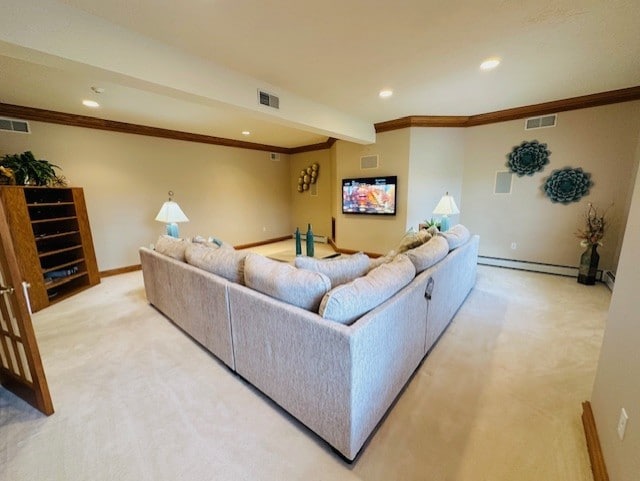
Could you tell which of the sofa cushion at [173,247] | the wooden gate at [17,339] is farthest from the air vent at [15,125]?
the wooden gate at [17,339]

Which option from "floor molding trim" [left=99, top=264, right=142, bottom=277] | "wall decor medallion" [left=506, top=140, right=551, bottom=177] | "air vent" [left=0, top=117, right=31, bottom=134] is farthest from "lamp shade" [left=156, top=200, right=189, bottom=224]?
"wall decor medallion" [left=506, top=140, right=551, bottom=177]

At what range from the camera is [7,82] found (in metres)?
2.69

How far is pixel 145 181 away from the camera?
4.65 meters

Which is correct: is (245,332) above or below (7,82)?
below

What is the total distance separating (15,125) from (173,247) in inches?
123

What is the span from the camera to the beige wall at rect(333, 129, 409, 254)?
457 cm

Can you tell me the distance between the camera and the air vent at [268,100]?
9.31 feet

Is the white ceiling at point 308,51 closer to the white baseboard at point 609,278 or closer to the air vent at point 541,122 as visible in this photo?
the air vent at point 541,122

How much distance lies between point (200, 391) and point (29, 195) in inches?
144

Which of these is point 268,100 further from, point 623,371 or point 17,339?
point 623,371

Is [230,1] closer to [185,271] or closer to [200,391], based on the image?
[185,271]

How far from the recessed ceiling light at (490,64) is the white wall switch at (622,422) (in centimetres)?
282

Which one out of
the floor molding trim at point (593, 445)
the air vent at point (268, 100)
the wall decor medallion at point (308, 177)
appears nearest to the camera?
the floor molding trim at point (593, 445)

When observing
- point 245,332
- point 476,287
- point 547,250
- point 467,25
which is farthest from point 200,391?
point 547,250
